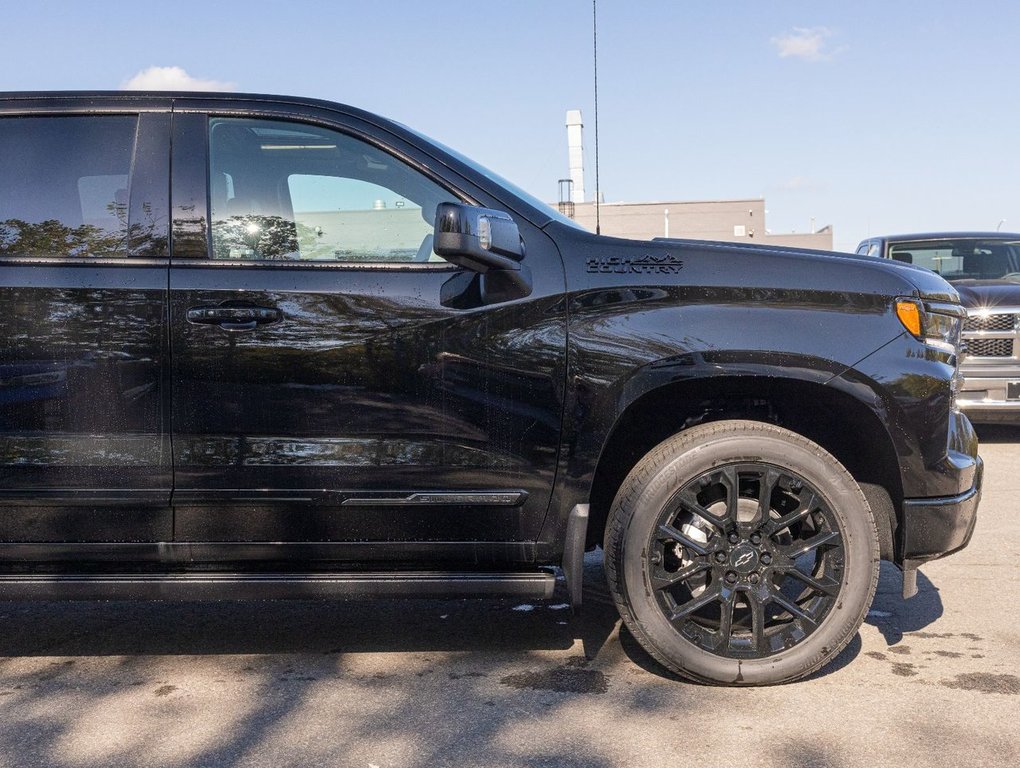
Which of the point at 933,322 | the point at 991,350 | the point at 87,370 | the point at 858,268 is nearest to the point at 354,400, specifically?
the point at 87,370

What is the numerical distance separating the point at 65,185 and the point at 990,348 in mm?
7506

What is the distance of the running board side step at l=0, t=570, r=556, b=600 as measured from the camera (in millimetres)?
3436

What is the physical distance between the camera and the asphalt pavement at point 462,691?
304 cm

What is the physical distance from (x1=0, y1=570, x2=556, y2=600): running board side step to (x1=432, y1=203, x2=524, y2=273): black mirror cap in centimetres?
101

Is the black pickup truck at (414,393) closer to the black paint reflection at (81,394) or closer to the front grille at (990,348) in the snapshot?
the black paint reflection at (81,394)

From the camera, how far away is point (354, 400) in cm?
341

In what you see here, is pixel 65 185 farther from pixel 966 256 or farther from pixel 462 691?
pixel 966 256

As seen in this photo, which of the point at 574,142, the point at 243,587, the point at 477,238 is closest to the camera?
the point at 477,238

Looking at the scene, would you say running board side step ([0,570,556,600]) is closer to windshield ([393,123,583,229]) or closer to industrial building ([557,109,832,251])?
windshield ([393,123,583,229])

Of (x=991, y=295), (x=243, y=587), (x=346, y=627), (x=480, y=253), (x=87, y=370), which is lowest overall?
(x=346, y=627)

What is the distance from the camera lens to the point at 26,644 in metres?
4.10

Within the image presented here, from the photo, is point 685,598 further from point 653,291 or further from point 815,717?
point 653,291

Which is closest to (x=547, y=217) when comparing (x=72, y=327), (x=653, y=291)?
(x=653, y=291)

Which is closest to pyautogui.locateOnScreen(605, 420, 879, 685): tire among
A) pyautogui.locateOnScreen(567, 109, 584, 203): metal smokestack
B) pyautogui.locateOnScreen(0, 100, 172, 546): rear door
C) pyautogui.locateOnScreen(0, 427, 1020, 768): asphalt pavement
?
pyautogui.locateOnScreen(0, 427, 1020, 768): asphalt pavement
